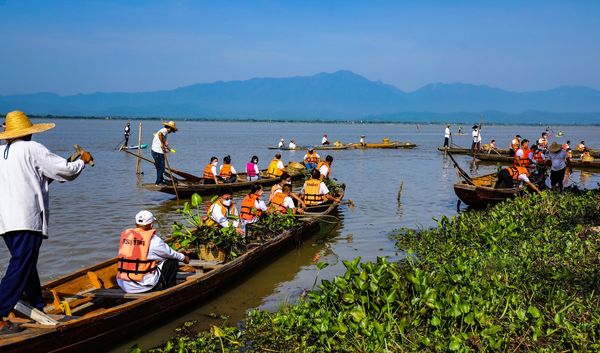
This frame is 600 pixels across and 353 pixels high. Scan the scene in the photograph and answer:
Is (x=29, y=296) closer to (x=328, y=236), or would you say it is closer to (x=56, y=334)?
(x=56, y=334)

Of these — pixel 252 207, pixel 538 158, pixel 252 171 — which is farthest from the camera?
pixel 538 158

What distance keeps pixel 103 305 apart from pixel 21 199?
2.36 m

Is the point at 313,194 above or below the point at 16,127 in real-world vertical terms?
below

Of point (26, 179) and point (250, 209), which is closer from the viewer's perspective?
point (26, 179)

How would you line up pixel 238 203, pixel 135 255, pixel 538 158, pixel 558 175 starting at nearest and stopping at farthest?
pixel 135 255
pixel 558 175
pixel 238 203
pixel 538 158

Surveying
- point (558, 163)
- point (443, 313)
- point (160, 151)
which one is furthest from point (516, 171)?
point (160, 151)

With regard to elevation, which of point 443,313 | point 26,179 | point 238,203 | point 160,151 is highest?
point 26,179

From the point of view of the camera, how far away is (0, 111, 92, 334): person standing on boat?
210 inches

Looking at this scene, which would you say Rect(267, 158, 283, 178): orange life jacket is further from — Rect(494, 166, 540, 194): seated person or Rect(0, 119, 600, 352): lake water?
Rect(494, 166, 540, 194): seated person

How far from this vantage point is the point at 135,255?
6.85 metres

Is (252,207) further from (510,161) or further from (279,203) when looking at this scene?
(510,161)

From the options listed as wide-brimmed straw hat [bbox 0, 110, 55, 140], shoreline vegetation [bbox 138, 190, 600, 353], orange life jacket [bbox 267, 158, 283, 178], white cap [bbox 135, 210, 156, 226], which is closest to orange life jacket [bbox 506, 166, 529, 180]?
shoreline vegetation [bbox 138, 190, 600, 353]

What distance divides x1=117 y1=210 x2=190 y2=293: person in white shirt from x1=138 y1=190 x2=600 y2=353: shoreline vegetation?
0.94 metres

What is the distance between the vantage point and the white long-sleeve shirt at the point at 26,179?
17.5 feet
